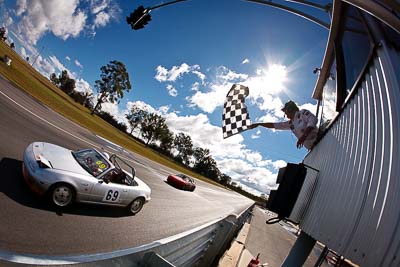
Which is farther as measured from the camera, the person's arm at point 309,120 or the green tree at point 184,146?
the green tree at point 184,146

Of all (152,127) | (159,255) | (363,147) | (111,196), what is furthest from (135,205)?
(152,127)

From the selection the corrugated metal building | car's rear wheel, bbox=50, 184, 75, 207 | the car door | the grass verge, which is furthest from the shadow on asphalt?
the grass verge

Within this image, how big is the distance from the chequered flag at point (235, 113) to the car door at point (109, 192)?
320 centimetres

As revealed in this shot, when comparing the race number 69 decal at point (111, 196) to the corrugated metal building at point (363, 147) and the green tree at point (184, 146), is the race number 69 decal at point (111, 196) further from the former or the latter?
the green tree at point (184, 146)

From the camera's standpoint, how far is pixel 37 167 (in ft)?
17.4

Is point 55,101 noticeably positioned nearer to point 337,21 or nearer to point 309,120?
point 309,120

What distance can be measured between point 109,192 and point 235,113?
13.1 feet

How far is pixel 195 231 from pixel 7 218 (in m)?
3.19

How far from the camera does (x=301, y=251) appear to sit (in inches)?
173

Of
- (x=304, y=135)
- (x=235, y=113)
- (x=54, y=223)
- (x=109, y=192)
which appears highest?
(x=235, y=113)

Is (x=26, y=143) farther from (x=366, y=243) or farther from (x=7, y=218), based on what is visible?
(x=366, y=243)

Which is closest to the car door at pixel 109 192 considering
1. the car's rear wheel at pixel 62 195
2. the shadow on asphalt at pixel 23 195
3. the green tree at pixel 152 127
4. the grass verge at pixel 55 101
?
the shadow on asphalt at pixel 23 195

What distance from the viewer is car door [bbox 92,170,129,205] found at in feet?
20.3

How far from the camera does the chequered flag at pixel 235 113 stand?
23.0 feet
